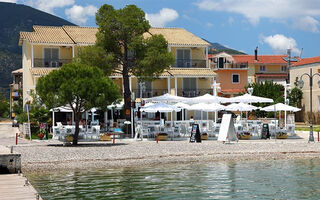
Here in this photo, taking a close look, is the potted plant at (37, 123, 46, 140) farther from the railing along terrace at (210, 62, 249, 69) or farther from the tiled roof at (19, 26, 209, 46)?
the railing along terrace at (210, 62, 249, 69)

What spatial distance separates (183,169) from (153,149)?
5794 mm

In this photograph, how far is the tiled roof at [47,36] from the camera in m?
48.6

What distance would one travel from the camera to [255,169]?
69.6 feet

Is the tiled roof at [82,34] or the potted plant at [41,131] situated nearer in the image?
the potted plant at [41,131]

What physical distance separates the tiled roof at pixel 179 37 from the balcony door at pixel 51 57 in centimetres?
953

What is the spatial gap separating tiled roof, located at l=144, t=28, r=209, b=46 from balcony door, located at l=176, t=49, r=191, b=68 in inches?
37.8

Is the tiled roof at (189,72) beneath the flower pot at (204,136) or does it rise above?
above

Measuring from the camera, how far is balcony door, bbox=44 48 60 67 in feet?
162

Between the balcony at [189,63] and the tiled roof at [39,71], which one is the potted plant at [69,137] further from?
the balcony at [189,63]

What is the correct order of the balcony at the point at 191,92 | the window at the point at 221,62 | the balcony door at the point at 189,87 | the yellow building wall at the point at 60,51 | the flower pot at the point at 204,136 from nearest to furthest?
the flower pot at the point at 204,136, the yellow building wall at the point at 60,51, the balcony at the point at 191,92, the balcony door at the point at 189,87, the window at the point at 221,62

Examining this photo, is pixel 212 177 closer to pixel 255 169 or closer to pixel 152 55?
pixel 255 169

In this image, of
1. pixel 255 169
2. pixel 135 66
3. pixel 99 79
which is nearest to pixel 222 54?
pixel 135 66

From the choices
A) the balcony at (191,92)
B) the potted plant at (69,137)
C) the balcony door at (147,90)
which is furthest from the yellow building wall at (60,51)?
the potted plant at (69,137)

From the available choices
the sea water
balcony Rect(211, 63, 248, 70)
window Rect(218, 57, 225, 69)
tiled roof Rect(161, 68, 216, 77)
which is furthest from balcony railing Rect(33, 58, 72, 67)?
balcony Rect(211, 63, 248, 70)
